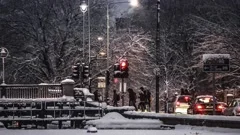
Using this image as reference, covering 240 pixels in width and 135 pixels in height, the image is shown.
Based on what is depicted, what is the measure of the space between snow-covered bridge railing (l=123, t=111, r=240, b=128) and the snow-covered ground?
0.68 ft

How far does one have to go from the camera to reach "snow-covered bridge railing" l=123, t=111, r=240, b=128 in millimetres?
23078

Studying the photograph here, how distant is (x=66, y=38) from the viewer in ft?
159

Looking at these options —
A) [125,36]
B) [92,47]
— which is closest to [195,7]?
[125,36]

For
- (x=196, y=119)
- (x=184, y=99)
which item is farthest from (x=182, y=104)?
(x=196, y=119)

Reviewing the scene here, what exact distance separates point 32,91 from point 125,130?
39.0 feet

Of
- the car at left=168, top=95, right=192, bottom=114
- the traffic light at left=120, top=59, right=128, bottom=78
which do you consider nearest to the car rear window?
the car at left=168, top=95, right=192, bottom=114

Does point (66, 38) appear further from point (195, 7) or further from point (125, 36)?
point (195, 7)

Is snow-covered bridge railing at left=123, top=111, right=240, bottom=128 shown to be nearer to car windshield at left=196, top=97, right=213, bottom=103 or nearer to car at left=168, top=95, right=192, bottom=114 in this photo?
car windshield at left=196, top=97, right=213, bottom=103

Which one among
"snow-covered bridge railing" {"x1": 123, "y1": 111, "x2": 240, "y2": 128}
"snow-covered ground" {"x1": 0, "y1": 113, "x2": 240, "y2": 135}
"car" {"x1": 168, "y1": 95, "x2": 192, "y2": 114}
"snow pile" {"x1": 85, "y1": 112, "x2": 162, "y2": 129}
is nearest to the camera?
"snow-covered bridge railing" {"x1": 123, "y1": 111, "x2": 240, "y2": 128}

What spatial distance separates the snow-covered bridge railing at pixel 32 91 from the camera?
35875mm

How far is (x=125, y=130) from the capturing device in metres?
26.1

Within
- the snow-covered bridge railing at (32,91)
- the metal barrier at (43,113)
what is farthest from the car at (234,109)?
the snow-covered bridge railing at (32,91)

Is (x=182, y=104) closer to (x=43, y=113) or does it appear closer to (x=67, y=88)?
(x=67, y=88)

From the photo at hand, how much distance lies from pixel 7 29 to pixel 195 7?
895 inches
